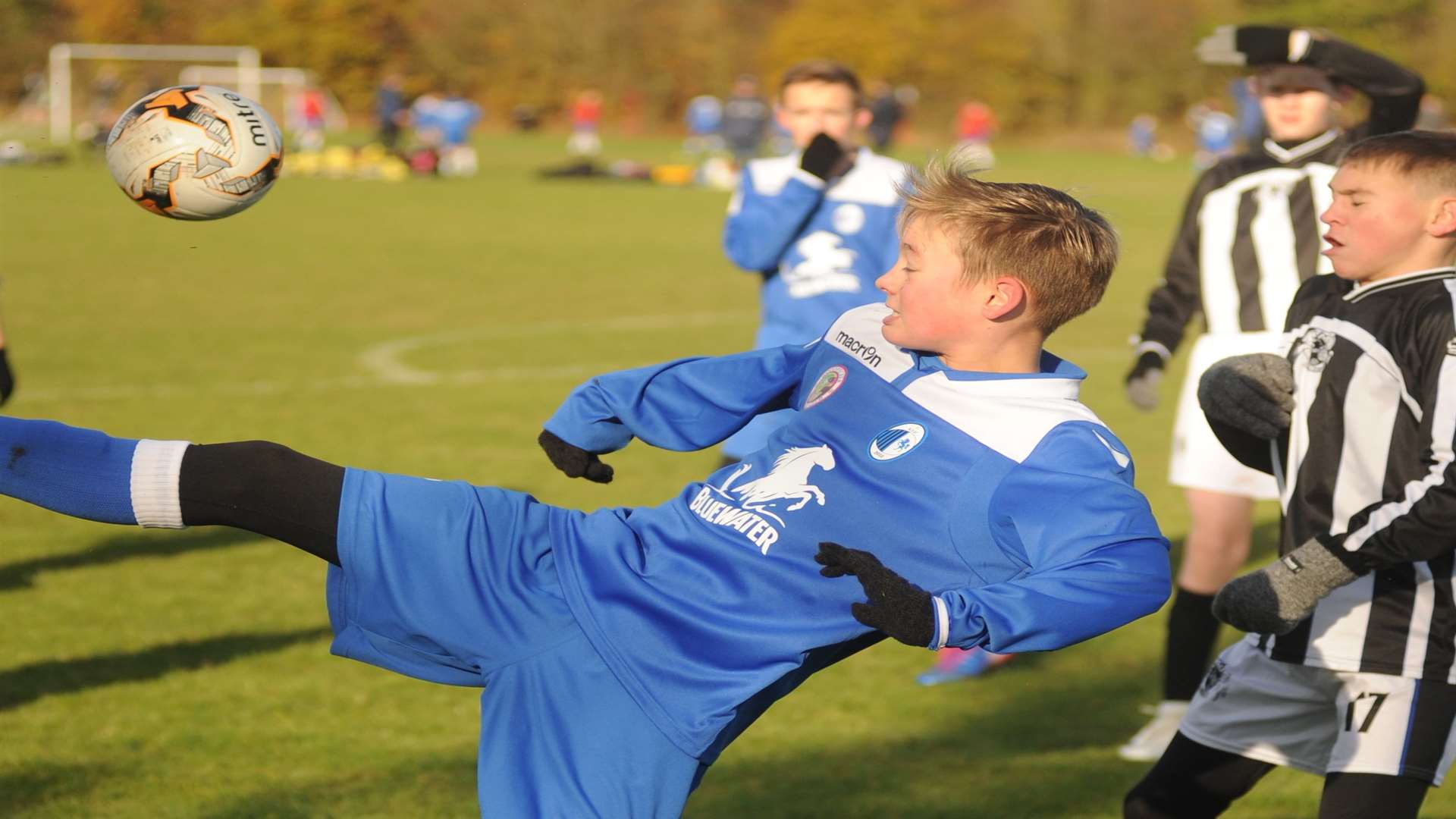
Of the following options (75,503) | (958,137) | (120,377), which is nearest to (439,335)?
(120,377)

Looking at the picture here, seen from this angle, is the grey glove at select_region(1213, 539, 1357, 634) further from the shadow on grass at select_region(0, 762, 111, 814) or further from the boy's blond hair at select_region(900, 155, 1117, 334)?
the shadow on grass at select_region(0, 762, 111, 814)

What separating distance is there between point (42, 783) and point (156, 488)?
2.07 metres

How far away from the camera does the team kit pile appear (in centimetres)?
241

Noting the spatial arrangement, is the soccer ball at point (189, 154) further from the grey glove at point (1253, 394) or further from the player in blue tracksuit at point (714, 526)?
the grey glove at point (1253, 394)

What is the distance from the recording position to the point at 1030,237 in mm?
2572

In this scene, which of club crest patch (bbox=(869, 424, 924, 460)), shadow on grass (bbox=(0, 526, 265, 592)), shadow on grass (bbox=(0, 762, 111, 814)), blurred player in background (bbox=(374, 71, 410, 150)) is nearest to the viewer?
club crest patch (bbox=(869, 424, 924, 460))

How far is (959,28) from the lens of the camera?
60281 mm

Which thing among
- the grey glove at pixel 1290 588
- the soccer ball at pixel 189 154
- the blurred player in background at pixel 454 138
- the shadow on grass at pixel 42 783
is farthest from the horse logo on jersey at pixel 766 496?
the blurred player in background at pixel 454 138

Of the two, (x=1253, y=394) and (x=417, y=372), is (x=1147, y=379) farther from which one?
(x=417, y=372)

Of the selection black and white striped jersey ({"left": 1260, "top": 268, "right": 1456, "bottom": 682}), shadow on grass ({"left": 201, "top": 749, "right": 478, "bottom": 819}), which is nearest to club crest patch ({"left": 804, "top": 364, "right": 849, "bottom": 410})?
black and white striped jersey ({"left": 1260, "top": 268, "right": 1456, "bottom": 682})

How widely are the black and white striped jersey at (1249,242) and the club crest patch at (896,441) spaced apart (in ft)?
8.61

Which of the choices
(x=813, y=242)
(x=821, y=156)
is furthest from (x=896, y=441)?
(x=813, y=242)

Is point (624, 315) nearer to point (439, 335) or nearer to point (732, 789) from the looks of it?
point (439, 335)

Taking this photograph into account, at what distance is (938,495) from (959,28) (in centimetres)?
6031
